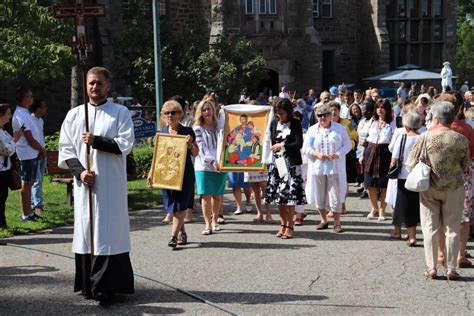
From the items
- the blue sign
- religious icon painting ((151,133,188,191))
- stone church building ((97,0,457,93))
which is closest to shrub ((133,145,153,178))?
the blue sign

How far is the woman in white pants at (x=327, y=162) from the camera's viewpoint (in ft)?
35.6

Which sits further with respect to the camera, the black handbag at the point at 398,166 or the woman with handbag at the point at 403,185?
the black handbag at the point at 398,166

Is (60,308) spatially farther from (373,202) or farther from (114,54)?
(114,54)

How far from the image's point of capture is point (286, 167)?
10375mm

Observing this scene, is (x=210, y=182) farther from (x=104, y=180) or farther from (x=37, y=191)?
(x=104, y=180)

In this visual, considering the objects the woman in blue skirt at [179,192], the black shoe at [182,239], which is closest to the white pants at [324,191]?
the woman in blue skirt at [179,192]

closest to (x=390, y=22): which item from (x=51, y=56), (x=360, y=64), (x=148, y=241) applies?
(x=360, y=64)

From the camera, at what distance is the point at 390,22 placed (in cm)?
3944

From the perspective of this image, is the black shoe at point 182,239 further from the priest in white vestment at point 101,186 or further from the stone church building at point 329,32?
the stone church building at point 329,32

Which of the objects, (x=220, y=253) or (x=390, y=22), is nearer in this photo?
(x=220, y=253)

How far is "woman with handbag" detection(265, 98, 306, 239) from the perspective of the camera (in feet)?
33.8

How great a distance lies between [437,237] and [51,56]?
8.02m

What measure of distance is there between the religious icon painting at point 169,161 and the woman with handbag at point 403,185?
2.66 meters

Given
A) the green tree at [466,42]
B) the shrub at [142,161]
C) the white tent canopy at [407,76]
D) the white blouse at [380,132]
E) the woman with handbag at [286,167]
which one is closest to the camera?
the woman with handbag at [286,167]
